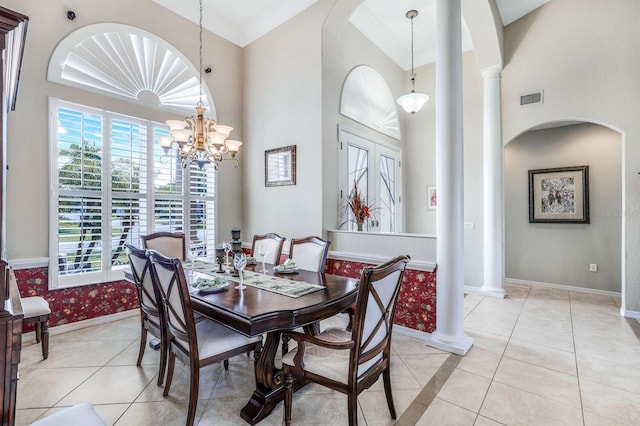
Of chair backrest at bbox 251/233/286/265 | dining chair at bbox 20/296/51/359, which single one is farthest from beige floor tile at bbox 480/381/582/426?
dining chair at bbox 20/296/51/359

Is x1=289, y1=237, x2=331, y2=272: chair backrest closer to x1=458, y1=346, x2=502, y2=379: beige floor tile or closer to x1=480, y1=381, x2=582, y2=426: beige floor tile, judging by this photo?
x1=458, y1=346, x2=502, y2=379: beige floor tile

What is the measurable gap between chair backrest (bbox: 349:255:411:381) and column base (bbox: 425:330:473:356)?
1.34 m

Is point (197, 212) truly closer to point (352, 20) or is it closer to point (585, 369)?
point (352, 20)

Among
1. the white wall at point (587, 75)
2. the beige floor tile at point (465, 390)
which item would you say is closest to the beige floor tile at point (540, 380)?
the beige floor tile at point (465, 390)

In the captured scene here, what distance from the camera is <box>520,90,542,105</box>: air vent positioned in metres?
4.31

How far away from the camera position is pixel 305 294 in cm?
208

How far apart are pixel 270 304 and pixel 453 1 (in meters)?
3.25

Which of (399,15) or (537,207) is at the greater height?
(399,15)

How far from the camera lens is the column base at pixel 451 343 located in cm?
280

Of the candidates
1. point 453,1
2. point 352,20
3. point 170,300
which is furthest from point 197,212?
point 453,1

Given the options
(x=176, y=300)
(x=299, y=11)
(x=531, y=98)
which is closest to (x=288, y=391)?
(x=176, y=300)

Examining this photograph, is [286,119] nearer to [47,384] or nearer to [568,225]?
[47,384]

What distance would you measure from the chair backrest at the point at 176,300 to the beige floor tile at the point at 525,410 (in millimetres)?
1979

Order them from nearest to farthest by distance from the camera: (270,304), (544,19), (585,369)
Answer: (270,304)
(585,369)
(544,19)
